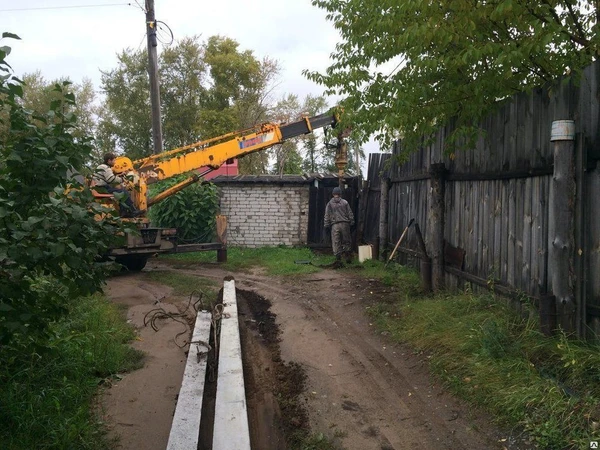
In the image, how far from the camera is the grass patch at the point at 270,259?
1172cm

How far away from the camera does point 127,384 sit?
5008 mm

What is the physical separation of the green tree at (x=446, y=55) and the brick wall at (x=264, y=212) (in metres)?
8.88

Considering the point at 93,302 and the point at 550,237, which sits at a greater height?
the point at 550,237

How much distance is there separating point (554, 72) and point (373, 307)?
146 inches

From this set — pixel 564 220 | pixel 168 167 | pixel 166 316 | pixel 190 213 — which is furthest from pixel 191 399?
pixel 190 213

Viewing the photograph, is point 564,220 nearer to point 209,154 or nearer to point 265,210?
point 209,154

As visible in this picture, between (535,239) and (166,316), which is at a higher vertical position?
(535,239)

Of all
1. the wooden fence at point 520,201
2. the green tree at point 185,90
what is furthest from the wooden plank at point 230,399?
the green tree at point 185,90

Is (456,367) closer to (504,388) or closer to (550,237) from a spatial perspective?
(504,388)

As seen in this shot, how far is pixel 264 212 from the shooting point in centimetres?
1617

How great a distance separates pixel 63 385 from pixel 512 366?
3.70 meters

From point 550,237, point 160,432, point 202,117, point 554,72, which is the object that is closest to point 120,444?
point 160,432

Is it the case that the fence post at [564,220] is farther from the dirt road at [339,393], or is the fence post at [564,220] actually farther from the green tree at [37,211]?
the green tree at [37,211]

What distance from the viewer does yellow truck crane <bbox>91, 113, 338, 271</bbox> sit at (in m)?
11.1
